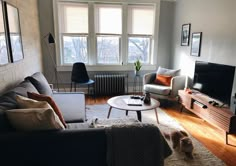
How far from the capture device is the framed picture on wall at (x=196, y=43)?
3680mm

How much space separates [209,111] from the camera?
2.82 m

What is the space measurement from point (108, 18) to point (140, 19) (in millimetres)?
837

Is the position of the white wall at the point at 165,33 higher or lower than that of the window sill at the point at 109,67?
higher

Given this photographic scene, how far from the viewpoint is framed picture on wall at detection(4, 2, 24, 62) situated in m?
2.31

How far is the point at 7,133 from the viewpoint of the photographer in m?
1.32

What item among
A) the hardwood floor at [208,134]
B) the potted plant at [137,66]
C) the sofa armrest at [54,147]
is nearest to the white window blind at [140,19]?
the potted plant at [137,66]

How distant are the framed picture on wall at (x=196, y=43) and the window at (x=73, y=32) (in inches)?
99.5

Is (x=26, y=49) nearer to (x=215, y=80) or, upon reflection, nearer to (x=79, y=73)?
(x=79, y=73)

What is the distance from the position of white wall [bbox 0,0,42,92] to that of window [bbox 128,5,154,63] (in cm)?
225

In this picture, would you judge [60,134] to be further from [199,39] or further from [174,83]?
[199,39]

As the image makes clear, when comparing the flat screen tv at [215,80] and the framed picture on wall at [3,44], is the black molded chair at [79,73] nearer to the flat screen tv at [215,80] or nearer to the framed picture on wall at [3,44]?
the framed picture on wall at [3,44]

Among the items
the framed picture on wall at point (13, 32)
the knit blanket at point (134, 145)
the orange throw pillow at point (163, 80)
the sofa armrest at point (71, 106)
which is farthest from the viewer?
the orange throw pillow at point (163, 80)

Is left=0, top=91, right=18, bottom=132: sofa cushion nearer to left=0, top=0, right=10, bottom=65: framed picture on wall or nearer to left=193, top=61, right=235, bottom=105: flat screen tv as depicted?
left=0, top=0, right=10, bottom=65: framed picture on wall

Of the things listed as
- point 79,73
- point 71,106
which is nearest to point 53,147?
point 71,106
